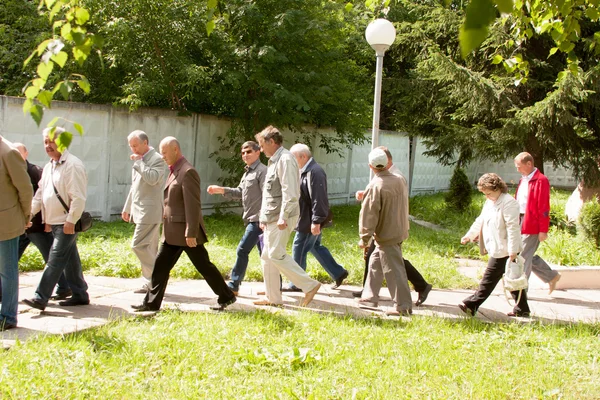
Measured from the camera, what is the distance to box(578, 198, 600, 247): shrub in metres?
10.4

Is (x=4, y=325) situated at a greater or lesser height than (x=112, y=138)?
lesser

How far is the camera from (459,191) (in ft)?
56.0

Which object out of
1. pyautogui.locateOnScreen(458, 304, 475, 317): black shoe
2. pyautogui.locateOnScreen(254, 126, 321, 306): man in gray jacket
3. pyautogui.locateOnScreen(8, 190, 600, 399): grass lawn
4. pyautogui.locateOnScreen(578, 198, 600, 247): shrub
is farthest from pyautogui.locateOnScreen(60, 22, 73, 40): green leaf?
pyautogui.locateOnScreen(578, 198, 600, 247): shrub

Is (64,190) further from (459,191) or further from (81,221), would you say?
(459,191)

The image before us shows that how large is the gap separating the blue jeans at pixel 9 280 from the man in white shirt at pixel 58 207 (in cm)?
58

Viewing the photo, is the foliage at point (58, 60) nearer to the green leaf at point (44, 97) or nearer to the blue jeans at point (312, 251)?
the green leaf at point (44, 97)

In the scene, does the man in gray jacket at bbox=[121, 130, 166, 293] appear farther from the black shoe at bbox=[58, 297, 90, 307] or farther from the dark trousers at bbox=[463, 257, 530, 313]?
the dark trousers at bbox=[463, 257, 530, 313]

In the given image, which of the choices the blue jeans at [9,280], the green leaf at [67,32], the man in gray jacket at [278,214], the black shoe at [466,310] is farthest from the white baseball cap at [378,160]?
the green leaf at [67,32]

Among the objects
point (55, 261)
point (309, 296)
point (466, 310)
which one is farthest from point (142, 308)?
point (466, 310)

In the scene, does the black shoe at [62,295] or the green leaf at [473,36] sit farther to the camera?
the black shoe at [62,295]

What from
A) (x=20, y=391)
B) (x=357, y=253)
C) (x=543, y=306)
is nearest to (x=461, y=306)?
(x=543, y=306)

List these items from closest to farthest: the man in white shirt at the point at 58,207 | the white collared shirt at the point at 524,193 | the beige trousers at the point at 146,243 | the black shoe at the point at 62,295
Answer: the man in white shirt at the point at 58,207
the black shoe at the point at 62,295
the beige trousers at the point at 146,243
the white collared shirt at the point at 524,193

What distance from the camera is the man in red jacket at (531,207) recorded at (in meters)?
7.72

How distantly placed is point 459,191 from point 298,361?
1279 centimetres
